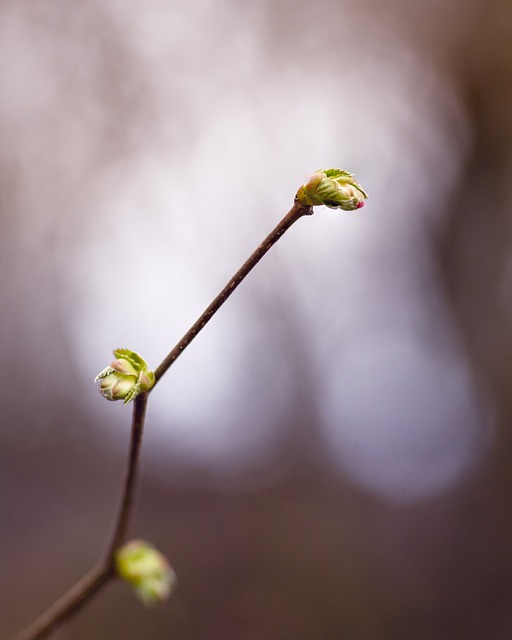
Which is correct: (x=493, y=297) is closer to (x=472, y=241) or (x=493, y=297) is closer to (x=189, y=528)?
(x=472, y=241)

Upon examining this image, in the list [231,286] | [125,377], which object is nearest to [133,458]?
[125,377]

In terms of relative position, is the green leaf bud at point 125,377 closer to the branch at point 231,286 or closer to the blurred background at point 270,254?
the branch at point 231,286

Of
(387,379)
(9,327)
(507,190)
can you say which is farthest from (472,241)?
(9,327)

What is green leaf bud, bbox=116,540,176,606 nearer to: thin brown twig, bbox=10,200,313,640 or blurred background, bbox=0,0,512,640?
thin brown twig, bbox=10,200,313,640

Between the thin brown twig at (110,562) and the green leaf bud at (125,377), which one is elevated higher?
the green leaf bud at (125,377)

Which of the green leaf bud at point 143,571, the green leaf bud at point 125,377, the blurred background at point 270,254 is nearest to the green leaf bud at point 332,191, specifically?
the green leaf bud at point 125,377

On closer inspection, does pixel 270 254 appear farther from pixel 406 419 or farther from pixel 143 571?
pixel 143 571
